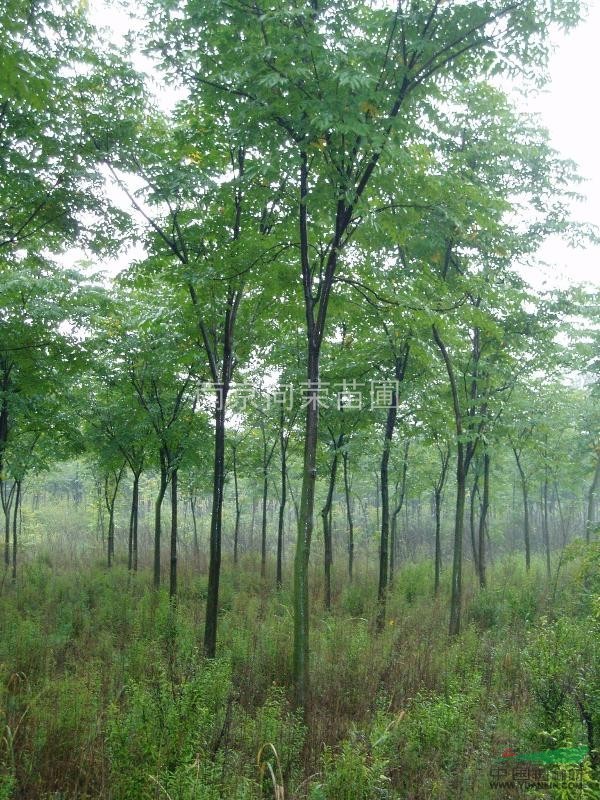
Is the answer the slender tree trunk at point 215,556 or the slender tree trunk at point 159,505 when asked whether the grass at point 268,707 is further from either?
the slender tree trunk at point 159,505

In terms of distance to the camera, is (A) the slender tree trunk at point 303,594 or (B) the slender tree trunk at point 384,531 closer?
(A) the slender tree trunk at point 303,594

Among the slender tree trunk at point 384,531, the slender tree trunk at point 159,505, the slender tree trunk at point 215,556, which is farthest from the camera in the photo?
the slender tree trunk at point 159,505

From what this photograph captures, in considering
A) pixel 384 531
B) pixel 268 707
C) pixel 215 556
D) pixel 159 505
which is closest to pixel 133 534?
pixel 159 505

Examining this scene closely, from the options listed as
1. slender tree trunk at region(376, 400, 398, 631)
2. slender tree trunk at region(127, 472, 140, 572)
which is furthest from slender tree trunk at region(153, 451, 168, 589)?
slender tree trunk at region(376, 400, 398, 631)

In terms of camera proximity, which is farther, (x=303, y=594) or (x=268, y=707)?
(x=303, y=594)

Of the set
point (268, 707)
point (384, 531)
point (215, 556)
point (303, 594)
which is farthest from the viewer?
point (384, 531)

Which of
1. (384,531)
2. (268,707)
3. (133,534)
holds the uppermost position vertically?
(384,531)

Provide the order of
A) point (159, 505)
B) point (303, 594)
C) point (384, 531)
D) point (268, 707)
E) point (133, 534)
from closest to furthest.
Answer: point (268, 707) < point (303, 594) < point (384, 531) < point (159, 505) < point (133, 534)

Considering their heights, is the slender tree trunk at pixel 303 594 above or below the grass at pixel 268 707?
above

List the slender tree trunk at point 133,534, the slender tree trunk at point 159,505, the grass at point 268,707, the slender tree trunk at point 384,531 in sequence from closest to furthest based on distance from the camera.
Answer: the grass at point 268,707 → the slender tree trunk at point 384,531 → the slender tree trunk at point 159,505 → the slender tree trunk at point 133,534

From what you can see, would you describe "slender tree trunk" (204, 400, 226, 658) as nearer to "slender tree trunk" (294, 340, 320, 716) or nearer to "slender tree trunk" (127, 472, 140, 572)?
"slender tree trunk" (294, 340, 320, 716)

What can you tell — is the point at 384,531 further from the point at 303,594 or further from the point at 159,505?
the point at 159,505

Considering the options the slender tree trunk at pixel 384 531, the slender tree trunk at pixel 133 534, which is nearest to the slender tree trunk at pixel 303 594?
the slender tree trunk at pixel 384 531

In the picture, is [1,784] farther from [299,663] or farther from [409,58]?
[409,58]
